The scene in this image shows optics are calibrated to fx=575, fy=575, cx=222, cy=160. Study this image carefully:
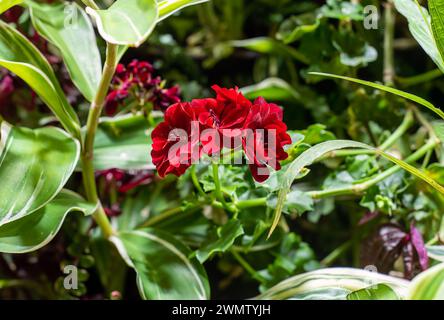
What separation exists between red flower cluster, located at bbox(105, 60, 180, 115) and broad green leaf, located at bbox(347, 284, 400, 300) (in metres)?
0.36

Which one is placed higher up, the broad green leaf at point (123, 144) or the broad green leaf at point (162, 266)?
the broad green leaf at point (123, 144)

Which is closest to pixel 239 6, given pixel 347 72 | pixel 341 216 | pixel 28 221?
pixel 347 72

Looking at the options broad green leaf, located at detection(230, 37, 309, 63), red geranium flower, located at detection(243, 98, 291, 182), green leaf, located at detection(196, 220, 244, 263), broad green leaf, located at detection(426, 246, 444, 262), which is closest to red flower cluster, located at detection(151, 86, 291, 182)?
red geranium flower, located at detection(243, 98, 291, 182)

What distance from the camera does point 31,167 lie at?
2.37 feet

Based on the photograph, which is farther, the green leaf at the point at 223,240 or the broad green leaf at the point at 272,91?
the broad green leaf at the point at 272,91

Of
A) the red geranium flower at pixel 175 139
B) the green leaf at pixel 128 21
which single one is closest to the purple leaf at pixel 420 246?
the red geranium flower at pixel 175 139

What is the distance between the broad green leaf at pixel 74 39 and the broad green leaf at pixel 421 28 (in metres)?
0.43

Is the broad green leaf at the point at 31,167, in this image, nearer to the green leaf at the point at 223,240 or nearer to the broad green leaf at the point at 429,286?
the green leaf at the point at 223,240

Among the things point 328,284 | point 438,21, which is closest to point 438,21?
point 438,21

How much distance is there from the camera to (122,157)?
848mm

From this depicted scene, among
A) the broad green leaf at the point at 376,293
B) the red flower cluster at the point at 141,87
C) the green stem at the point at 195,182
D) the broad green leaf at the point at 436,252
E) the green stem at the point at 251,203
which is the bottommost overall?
the broad green leaf at the point at 376,293

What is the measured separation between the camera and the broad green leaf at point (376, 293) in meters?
0.65

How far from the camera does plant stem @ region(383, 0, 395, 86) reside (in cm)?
104

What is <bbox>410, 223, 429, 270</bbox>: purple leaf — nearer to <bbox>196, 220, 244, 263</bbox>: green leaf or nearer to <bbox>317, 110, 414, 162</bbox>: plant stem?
<bbox>317, 110, 414, 162</bbox>: plant stem
